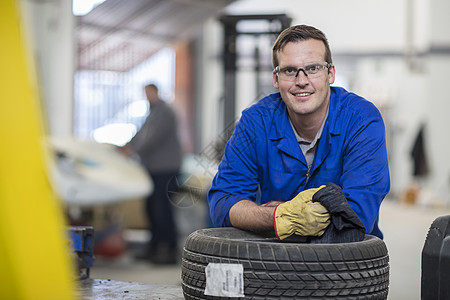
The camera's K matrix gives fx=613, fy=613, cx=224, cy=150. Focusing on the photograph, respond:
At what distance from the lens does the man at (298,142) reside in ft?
6.64

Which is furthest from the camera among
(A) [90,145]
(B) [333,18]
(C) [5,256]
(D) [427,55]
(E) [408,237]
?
(B) [333,18]

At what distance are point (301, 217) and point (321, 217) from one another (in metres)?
0.06

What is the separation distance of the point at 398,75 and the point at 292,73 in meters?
11.6

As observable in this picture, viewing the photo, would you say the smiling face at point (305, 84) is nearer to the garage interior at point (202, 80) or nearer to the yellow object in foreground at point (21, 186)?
the yellow object in foreground at point (21, 186)

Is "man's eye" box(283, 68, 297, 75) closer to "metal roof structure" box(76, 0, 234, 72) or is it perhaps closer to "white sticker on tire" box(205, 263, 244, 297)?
"white sticker on tire" box(205, 263, 244, 297)

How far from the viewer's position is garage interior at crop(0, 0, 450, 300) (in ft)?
19.1

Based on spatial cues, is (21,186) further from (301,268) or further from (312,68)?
(312,68)

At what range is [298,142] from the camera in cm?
221

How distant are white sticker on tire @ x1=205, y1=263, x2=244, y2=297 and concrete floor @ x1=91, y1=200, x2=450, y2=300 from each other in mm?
2630

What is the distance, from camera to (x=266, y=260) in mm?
1628

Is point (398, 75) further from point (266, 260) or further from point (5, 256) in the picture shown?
point (5, 256)

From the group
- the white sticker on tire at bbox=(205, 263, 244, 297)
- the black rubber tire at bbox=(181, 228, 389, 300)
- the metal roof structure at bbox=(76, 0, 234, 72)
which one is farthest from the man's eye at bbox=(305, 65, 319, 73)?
the metal roof structure at bbox=(76, 0, 234, 72)

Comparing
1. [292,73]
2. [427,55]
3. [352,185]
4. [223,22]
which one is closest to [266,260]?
[352,185]

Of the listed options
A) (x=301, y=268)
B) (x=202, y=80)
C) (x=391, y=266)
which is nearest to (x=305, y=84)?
(x=301, y=268)
